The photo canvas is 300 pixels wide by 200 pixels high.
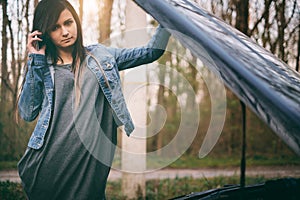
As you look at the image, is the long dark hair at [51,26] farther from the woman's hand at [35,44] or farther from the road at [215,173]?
the road at [215,173]

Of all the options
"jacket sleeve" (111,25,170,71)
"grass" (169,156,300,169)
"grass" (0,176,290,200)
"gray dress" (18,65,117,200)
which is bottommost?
"grass" (169,156,300,169)

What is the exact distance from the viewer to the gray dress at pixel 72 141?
2.65 metres

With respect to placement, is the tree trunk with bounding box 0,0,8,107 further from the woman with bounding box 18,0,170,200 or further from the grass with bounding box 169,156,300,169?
the grass with bounding box 169,156,300,169

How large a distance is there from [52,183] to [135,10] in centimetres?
262

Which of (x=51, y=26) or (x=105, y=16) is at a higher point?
(x=105, y=16)

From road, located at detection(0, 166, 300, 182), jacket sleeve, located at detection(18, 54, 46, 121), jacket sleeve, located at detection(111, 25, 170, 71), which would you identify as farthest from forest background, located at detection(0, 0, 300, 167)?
jacket sleeve, located at detection(18, 54, 46, 121)

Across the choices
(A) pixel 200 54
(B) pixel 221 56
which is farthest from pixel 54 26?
(B) pixel 221 56

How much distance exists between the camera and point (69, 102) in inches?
105

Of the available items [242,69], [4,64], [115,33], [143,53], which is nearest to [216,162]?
[115,33]

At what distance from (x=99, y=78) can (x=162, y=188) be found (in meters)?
3.24

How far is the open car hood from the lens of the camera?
1252 mm

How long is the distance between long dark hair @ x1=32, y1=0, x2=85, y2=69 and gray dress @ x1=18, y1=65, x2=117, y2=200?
0.09 meters

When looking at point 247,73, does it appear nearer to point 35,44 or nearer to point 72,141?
point 72,141

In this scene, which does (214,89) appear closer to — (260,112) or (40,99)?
(40,99)
